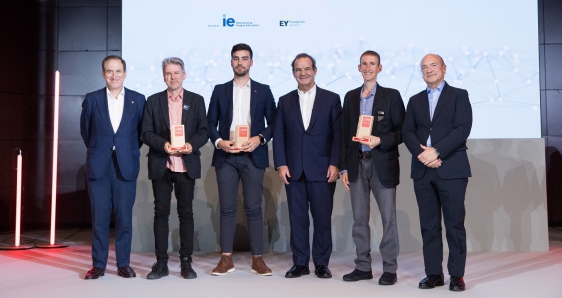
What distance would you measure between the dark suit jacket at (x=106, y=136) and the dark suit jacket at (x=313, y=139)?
0.93 meters

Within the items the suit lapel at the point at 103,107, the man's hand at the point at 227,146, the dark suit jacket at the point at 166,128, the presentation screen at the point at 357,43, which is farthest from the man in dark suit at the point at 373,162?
the presentation screen at the point at 357,43

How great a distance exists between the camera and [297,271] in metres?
3.69

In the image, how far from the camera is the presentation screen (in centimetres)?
566

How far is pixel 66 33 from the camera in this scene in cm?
704

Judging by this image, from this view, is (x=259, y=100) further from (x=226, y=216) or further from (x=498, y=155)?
(x=498, y=155)

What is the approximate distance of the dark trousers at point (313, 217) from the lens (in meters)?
3.71

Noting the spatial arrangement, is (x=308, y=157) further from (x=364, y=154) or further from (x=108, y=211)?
(x=108, y=211)

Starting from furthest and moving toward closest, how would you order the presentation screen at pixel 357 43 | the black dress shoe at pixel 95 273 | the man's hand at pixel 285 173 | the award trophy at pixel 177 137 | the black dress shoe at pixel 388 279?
the presentation screen at pixel 357 43 < the man's hand at pixel 285 173 < the black dress shoe at pixel 95 273 < the award trophy at pixel 177 137 < the black dress shoe at pixel 388 279

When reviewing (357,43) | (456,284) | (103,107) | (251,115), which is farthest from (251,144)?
(357,43)

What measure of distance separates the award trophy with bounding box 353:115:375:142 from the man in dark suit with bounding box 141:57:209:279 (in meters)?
1.01

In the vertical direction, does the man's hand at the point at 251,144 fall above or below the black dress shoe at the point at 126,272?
above

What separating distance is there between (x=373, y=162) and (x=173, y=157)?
127 cm

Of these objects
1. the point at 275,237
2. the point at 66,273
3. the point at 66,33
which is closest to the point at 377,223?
the point at 275,237

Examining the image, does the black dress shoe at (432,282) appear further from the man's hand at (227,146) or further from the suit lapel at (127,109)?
the suit lapel at (127,109)
